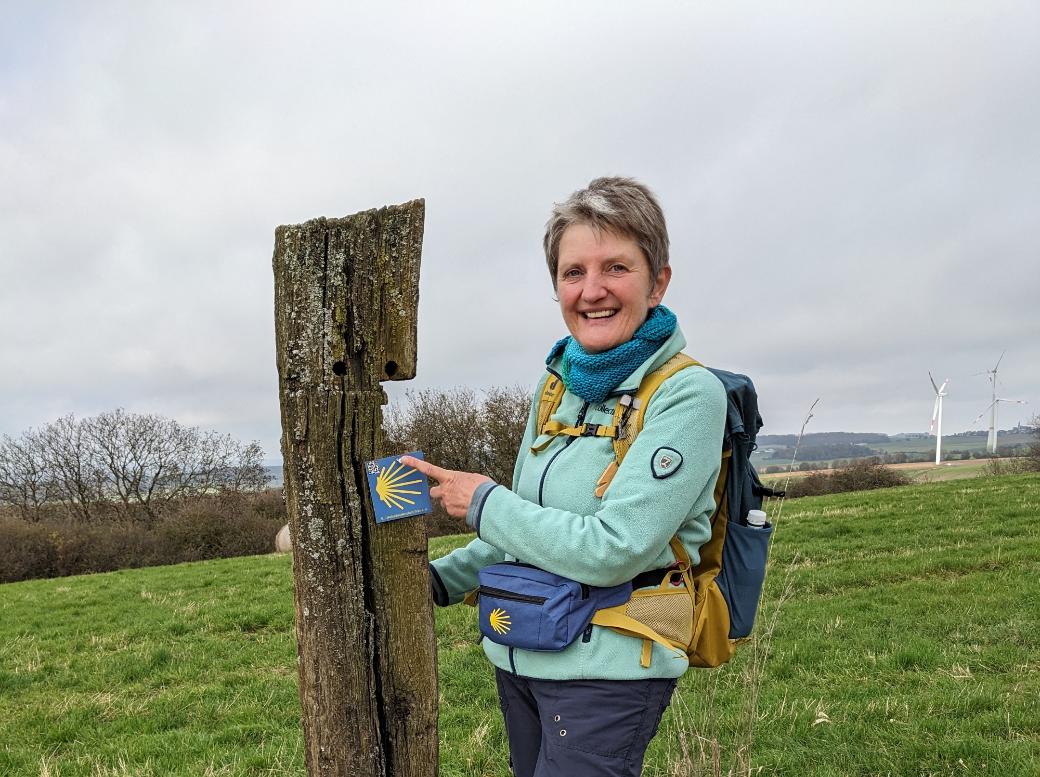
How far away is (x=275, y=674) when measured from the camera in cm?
789

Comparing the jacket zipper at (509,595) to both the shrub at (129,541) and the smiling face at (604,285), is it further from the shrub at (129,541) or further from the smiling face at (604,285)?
the shrub at (129,541)

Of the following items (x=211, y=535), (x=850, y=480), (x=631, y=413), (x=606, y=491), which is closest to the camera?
(x=606, y=491)

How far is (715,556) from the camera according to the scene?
2344 mm

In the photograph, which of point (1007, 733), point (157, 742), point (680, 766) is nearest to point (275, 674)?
point (157, 742)

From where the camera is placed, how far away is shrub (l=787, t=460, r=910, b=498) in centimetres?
2783

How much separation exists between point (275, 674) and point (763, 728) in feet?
16.1

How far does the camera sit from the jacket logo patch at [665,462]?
2.02m

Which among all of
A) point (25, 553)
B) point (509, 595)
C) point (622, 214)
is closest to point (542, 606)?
point (509, 595)

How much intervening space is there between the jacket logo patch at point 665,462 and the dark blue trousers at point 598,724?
569mm

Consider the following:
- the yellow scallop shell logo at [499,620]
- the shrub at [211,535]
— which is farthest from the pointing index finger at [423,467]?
the shrub at [211,535]

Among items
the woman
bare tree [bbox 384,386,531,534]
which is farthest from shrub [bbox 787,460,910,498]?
the woman

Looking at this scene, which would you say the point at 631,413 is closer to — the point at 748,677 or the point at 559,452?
the point at 559,452

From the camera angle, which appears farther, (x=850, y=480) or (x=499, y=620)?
(x=850, y=480)

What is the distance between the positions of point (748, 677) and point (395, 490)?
2.26 meters
